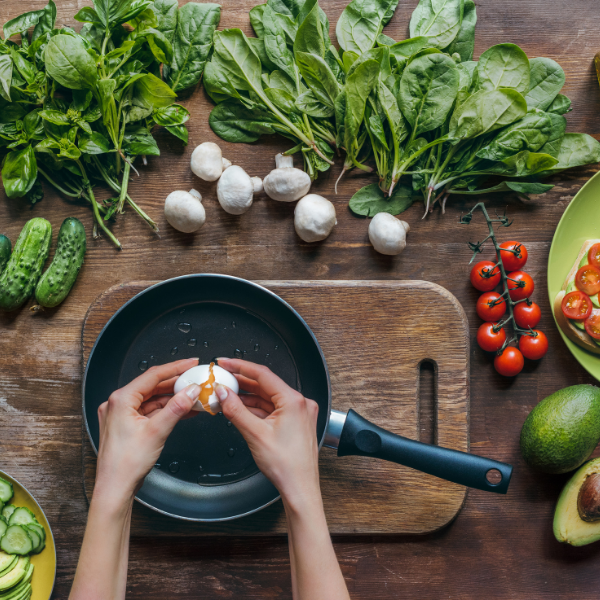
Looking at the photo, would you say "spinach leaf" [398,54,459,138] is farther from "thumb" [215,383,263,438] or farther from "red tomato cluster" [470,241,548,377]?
"thumb" [215,383,263,438]

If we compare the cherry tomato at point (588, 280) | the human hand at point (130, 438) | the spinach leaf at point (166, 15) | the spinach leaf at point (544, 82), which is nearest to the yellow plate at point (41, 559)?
the human hand at point (130, 438)

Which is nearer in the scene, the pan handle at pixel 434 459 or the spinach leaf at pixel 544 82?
the pan handle at pixel 434 459

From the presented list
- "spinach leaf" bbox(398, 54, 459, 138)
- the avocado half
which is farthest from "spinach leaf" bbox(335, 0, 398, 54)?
the avocado half

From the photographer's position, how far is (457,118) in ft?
3.24

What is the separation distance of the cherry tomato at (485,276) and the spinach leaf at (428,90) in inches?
12.6

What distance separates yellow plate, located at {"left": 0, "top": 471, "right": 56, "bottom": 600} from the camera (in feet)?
3.14

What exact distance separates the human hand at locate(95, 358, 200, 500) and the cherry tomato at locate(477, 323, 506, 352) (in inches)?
24.9

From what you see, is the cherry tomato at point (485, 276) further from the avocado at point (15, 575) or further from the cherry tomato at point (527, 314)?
the avocado at point (15, 575)

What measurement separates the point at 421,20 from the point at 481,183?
0.38 m

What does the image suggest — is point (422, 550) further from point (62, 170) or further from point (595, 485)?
point (62, 170)

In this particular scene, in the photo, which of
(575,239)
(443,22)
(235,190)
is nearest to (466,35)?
(443,22)

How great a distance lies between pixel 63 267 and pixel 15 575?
63 centimetres

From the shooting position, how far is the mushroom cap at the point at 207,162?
40.5 inches

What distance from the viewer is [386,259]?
1058 mm
